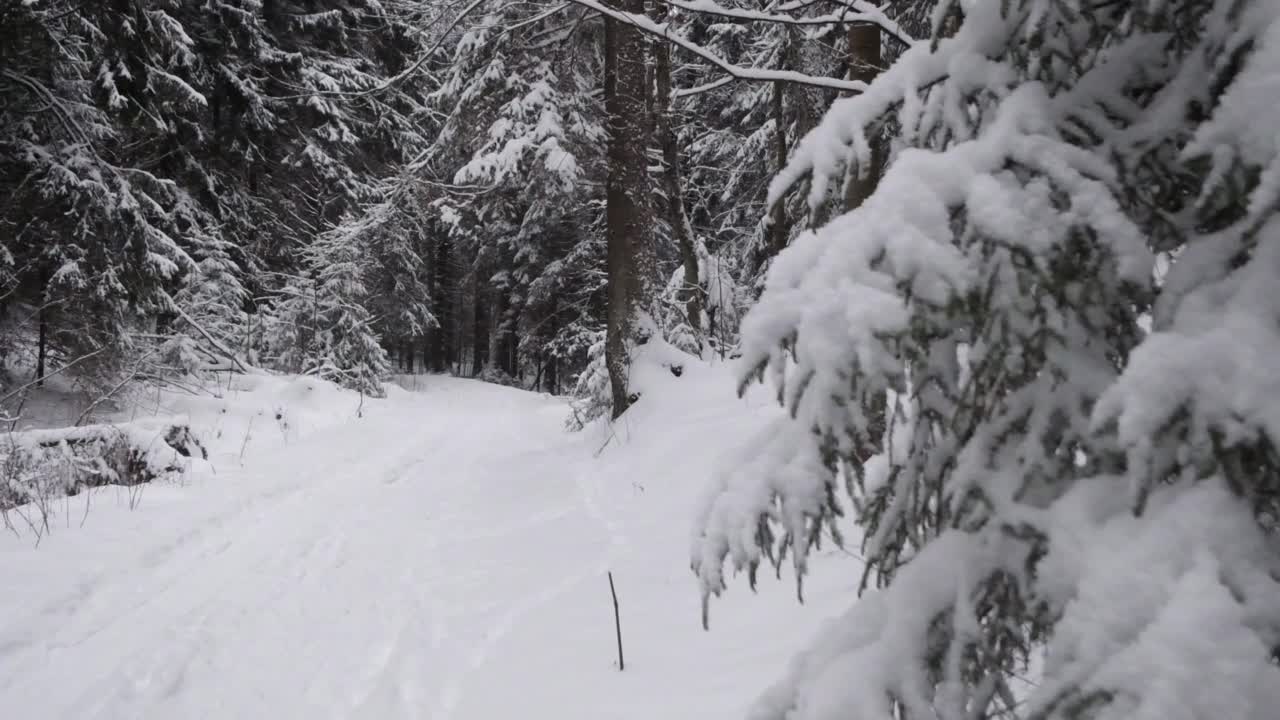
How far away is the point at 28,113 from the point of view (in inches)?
337

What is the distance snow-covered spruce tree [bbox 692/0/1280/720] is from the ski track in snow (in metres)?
2.19

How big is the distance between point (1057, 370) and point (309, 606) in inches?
153

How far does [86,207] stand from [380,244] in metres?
8.27

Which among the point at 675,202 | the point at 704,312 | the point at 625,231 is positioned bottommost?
the point at 704,312

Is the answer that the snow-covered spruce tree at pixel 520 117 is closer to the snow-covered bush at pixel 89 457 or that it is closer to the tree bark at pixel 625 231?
the tree bark at pixel 625 231

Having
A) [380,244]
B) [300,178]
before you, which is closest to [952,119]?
[380,244]

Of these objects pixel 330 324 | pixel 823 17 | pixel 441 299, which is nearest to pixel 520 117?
pixel 823 17

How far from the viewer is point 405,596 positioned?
150 inches

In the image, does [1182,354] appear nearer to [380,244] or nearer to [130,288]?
[130,288]

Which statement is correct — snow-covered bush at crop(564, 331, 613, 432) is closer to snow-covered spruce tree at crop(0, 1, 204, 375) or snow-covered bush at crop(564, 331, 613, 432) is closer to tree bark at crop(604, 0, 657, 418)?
tree bark at crop(604, 0, 657, 418)

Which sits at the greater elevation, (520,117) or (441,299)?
(520,117)

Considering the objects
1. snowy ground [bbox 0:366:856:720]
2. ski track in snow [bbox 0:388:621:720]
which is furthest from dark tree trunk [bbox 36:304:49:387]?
ski track in snow [bbox 0:388:621:720]

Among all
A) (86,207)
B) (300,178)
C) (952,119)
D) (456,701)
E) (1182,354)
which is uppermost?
(300,178)

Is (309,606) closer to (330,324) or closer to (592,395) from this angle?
(592,395)
